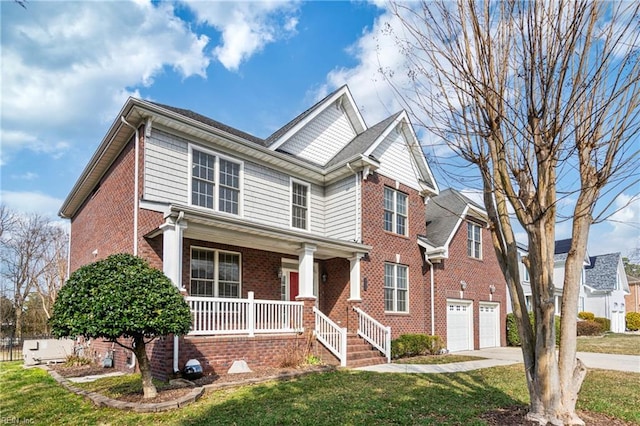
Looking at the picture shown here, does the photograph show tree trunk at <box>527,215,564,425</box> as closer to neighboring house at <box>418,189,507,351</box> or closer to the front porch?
the front porch

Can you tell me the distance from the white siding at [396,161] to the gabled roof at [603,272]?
30.0 m

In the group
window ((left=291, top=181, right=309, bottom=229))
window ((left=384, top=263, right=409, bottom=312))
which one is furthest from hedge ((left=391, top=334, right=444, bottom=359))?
window ((left=291, top=181, right=309, bottom=229))

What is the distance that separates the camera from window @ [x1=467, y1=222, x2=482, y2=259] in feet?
66.4

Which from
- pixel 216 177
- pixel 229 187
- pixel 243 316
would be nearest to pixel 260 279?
pixel 243 316

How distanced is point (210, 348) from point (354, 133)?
1174 cm

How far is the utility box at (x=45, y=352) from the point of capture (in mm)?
14514

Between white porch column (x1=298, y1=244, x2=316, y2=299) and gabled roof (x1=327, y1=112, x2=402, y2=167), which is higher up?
gabled roof (x1=327, y1=112, x2=402, y2=167)

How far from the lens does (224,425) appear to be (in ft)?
20.1

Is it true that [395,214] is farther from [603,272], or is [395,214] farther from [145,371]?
[603,272]

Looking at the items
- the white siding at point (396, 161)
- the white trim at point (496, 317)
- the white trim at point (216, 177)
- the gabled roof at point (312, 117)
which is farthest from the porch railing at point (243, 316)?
the white trim at point (496, 317)

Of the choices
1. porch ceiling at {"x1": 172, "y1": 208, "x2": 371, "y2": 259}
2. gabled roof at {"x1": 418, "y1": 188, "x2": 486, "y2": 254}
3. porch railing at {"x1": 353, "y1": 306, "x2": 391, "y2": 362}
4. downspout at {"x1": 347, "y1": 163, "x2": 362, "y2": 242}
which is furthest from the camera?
gabled roof at {"x1": 418, "y1": 188, "x2": 486, "y2": 254}

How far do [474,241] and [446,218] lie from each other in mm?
2212

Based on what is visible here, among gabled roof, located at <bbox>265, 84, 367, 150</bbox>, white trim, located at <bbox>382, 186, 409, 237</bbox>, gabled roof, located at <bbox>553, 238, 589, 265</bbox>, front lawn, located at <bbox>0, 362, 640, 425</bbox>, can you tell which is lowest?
front lawn, located at <bbox>0, 362, 640, 425</bbox>

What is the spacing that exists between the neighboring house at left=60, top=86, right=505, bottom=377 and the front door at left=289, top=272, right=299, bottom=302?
0.03m
